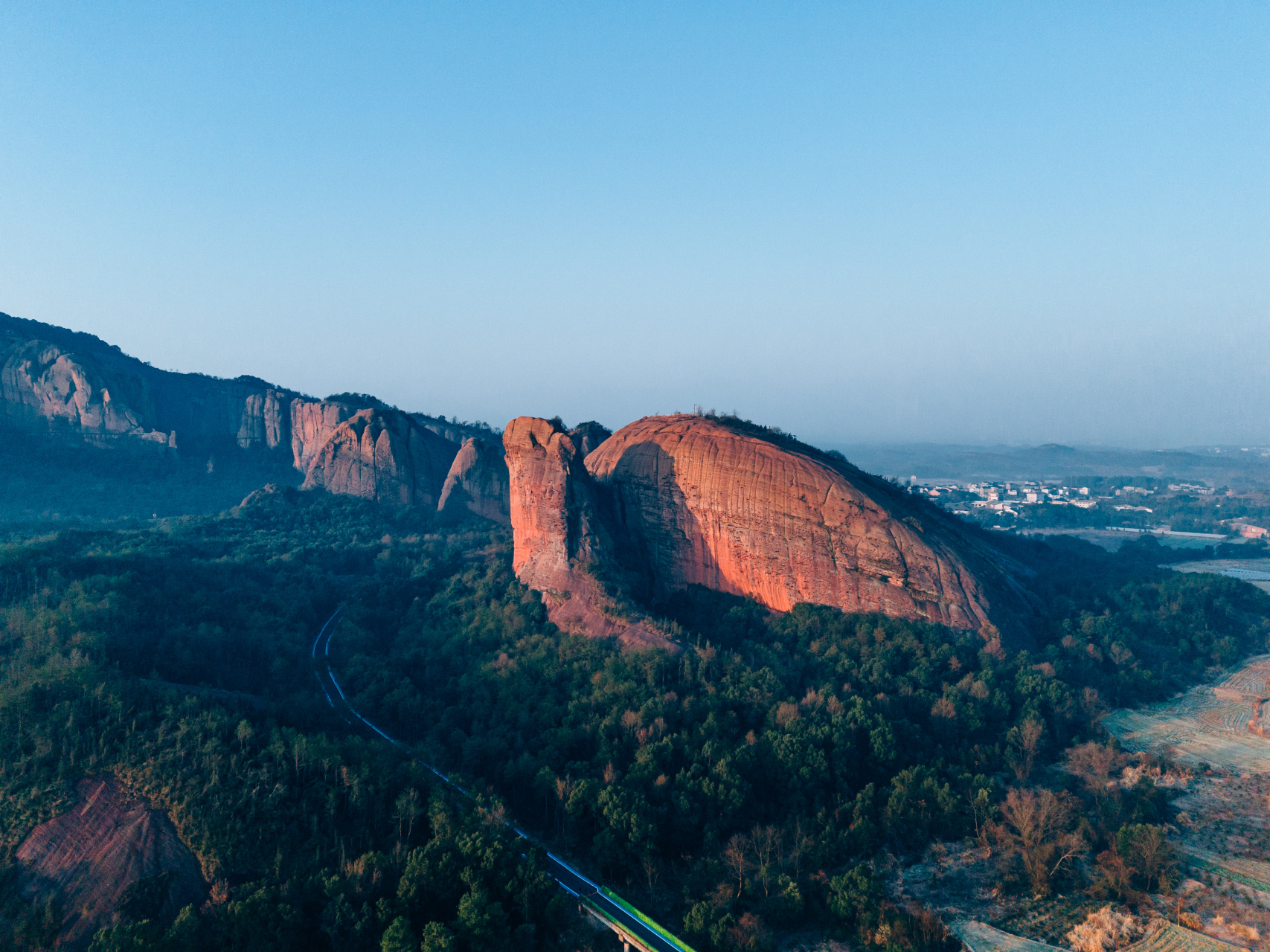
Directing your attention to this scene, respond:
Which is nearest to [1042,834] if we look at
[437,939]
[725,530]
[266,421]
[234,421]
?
[437,939]

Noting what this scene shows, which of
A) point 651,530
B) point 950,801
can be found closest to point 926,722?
point 950,801

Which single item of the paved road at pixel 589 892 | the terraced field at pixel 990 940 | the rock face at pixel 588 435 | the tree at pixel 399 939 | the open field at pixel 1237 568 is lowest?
the terraced field at pixel 990 940

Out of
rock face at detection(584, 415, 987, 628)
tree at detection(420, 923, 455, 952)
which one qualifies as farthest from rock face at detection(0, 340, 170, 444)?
tree at detection(420, 923, 455, 952)

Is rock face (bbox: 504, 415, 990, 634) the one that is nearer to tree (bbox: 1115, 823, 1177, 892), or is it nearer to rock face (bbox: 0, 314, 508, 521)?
tree (bbox: 1115, 823, 1177, 892)

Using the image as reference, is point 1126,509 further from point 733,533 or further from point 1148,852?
point 1148,852

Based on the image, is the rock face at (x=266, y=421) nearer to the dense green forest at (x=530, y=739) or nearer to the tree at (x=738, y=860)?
the dense green forest at (x=530, y=739)

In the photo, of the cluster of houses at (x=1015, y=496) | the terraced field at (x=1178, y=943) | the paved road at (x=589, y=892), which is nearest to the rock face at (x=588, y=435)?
the paved road at (x=589, y=892)

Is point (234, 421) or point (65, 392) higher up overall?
point (65, 392)
